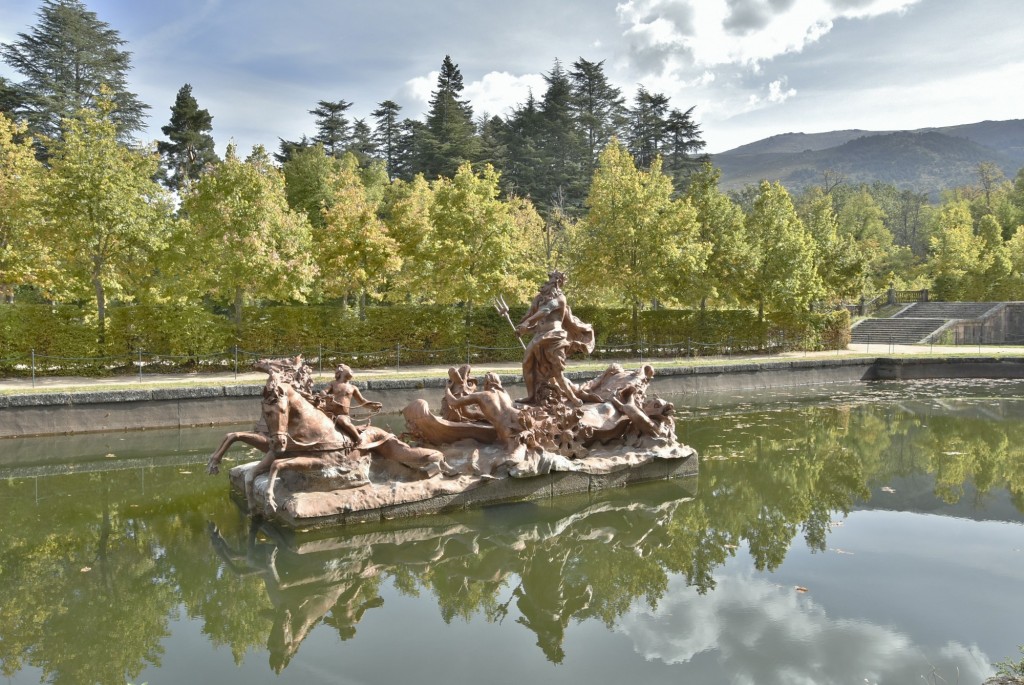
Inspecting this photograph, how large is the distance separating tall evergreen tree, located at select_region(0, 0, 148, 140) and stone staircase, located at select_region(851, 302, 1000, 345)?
40.3 m

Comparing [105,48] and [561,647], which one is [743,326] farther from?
[105,48]

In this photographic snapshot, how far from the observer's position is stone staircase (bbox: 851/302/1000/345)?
37.7 meters

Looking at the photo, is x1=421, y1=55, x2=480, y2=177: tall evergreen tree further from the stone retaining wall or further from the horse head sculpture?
the horse head sculpture

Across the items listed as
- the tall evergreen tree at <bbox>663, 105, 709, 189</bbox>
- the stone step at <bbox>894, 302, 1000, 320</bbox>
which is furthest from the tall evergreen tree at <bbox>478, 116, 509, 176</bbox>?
the stone step at <bbox>894, 302, 1000, 320</bbox>

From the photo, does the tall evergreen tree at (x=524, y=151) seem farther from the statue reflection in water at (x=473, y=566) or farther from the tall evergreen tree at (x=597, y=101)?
the statue reflection in water at (x=473, y=566)

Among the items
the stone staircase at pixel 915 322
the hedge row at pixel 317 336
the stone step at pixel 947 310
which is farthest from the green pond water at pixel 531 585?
the stone step at pixel 947 310

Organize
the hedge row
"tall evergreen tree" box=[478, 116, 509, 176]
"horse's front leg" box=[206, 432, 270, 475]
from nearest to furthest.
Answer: "horse's front leg" box=[206, 432, 270, 475] → the hedge row → "tall evergreen tree" box=[478, 116, 509, 176]

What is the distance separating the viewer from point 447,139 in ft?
153

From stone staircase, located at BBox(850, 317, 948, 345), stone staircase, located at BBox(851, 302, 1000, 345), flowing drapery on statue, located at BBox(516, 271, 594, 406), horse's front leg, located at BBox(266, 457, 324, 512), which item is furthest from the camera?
stone staircase, located at BBox(851, 302, 1000, 345)

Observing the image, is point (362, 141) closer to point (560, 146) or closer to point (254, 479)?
point (560, 146)

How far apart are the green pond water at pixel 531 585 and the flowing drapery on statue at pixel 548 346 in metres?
1.69

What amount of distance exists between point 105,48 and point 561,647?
4492 centimetres

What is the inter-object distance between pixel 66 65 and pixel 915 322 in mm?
46823

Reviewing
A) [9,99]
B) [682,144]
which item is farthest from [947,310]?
[9,99]
